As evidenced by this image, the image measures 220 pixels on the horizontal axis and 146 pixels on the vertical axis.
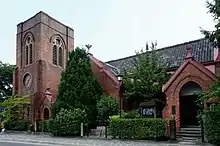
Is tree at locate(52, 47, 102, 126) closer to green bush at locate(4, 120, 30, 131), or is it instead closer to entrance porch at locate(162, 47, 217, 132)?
entrance porch at locate(162, 47, 217, 132)

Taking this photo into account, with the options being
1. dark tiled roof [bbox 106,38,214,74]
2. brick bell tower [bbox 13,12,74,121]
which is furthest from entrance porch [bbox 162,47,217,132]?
brick bell tower [bbox 13,12,74,121]

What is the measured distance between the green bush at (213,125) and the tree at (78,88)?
1211 cm

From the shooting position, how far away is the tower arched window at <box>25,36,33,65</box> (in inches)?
1693

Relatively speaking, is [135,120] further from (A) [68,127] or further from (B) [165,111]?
(A) [68,127]

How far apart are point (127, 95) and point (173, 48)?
9.00 meters

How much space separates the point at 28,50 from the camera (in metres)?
43.5

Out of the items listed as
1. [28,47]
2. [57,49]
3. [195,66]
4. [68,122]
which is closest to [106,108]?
[68,122]

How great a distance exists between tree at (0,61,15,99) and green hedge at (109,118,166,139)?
4196 centimetres

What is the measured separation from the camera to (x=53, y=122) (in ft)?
87.6

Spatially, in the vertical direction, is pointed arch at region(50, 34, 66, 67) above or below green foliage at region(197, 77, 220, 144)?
above

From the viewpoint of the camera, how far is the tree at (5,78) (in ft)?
196

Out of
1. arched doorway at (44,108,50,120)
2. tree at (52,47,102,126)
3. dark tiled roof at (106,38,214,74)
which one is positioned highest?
dark tiled roof at (106,38,214,74)

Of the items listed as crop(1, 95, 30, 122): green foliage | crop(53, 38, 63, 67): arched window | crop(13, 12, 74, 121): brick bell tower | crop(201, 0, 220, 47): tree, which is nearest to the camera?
crop(201, 0, 220, 47): tree

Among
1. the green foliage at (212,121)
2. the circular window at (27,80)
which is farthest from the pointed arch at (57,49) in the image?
the green foliage at (212,121)
